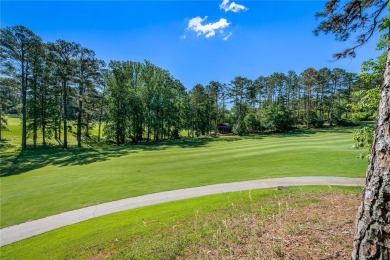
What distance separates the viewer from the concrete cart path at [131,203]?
9.67 m

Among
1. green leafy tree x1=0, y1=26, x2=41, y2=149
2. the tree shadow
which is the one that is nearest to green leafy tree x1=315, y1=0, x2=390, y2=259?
the tree shadow

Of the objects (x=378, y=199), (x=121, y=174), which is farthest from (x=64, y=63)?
(x=378, y=199)

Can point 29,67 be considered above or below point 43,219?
above

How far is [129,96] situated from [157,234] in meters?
38.5

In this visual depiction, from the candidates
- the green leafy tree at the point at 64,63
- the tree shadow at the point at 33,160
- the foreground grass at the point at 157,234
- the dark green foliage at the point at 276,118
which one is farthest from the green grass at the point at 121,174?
the dark green foliage at the point at 276,118

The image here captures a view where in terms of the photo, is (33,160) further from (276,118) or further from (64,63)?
(276,118)

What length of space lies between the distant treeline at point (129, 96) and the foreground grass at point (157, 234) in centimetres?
614

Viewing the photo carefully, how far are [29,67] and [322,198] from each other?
127 feet

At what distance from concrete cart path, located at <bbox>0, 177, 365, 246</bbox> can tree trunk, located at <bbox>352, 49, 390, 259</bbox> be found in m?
10.2

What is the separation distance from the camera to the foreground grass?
192 inches

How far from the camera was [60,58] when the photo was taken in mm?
34031

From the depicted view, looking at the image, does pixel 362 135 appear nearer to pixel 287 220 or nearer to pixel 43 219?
pixel 287 220

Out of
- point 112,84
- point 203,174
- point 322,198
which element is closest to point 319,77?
point 112,84

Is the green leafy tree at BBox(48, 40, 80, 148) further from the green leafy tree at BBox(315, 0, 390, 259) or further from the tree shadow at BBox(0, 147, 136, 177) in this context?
the green leafy tree at BBox(315, 0, 390, 259)
